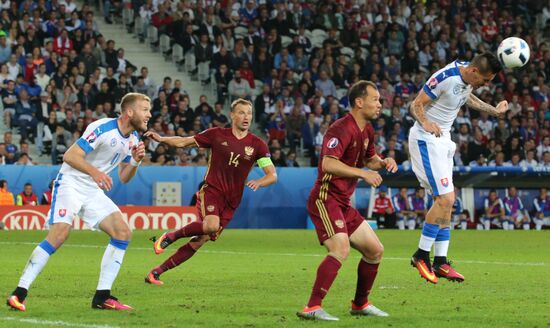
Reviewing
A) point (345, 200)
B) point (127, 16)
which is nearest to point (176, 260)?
point (345, 200)

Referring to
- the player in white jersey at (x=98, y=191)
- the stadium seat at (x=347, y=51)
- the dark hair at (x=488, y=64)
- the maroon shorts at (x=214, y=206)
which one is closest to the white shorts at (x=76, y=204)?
the player in white jersey at (x=98, y=191)

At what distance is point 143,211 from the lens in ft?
90.0

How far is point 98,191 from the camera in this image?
34.7 ft

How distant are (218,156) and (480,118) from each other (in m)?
22.0

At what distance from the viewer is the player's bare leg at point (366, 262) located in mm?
9883

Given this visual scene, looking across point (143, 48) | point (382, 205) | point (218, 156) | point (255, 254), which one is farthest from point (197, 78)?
point (218, 156)

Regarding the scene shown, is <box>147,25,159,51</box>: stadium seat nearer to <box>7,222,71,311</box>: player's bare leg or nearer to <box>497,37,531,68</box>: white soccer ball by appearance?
<box>497,37,531,68</box>: white soccer ball

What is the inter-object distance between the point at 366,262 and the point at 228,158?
4592 millimetres

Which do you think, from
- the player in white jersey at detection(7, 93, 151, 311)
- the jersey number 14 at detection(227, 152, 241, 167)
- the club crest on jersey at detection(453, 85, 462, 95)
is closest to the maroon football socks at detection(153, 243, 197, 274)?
the jersey number 14 at detection(227, 152, 241, 167)

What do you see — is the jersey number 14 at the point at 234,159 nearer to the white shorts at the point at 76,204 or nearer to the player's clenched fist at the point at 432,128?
the player's clenched fist at the point at 432,128

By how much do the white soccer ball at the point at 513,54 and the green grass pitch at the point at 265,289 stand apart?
8.98ft

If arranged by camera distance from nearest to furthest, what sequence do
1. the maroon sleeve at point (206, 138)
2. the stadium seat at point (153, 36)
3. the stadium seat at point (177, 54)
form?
the maroon sleeve at point (206, 138), the stadium seat at point (177, 54), the stadium seat at point (153, 36)

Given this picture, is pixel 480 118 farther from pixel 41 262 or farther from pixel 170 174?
pixel 41 262

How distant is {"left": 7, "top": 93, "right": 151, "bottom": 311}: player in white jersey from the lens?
1023 cm
